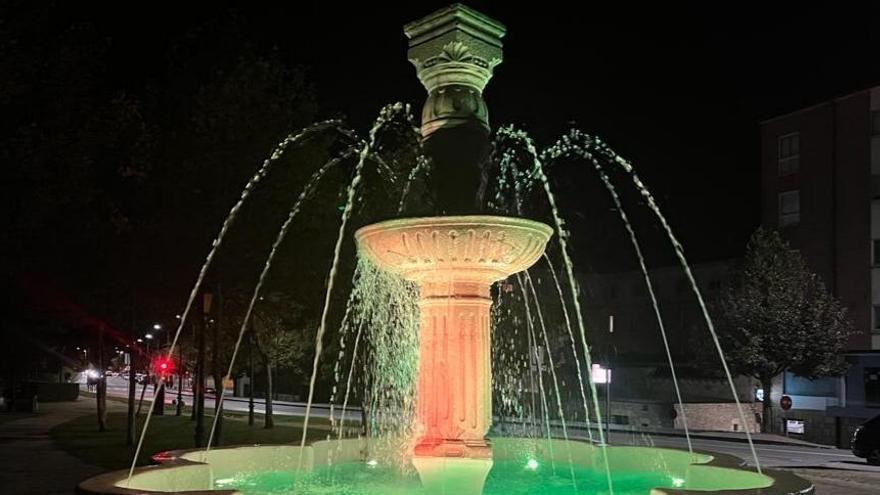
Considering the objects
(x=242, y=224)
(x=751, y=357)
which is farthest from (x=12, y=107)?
(x=751, y=357)

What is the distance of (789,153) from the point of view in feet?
151

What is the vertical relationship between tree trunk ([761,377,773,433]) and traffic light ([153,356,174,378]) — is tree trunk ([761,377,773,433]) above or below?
below

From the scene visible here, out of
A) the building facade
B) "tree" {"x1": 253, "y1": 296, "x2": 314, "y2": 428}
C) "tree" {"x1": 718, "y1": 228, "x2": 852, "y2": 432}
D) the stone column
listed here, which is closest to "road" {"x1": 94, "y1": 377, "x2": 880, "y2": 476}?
"tree" {"x1": 718, "y1": 228, "x2": 852, "y2": 432}

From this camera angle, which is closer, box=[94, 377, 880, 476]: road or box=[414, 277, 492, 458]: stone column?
box=[414, 277, 492, 458]: stone column

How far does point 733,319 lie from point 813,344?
3329 millimetres

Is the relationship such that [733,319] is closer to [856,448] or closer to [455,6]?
[856,448]

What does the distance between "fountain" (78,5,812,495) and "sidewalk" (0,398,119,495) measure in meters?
6.92

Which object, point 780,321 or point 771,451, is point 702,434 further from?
point 771,451

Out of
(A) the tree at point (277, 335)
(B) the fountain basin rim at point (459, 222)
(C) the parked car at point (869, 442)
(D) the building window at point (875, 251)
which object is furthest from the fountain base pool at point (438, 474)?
(D) the building window at point (875, 251)

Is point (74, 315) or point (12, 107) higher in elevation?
point (12, 107)

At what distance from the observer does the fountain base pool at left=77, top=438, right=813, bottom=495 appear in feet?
31.7

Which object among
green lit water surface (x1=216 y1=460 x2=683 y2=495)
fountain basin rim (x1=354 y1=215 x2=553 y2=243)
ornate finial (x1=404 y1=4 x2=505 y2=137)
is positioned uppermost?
ornate finial (x1=404 y1=4 x2=505 y2=137)

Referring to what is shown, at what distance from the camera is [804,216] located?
147 feet

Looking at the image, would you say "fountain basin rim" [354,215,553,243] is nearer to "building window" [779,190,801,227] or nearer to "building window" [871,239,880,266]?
"building window" [871,239,880,266]
